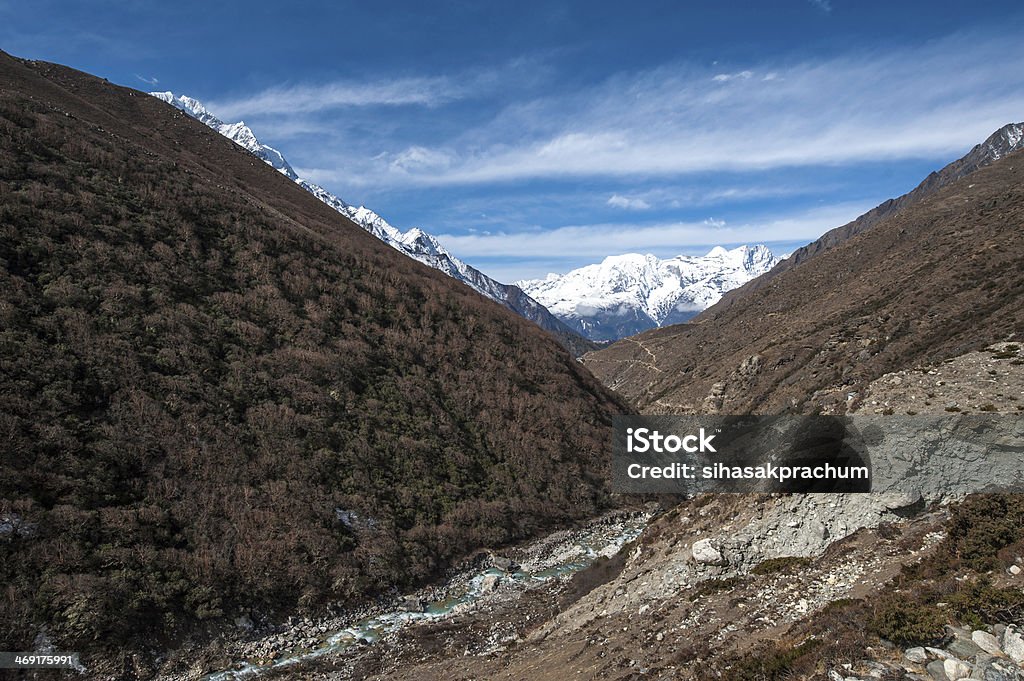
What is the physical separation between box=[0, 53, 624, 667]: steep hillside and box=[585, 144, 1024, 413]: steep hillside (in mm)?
18845

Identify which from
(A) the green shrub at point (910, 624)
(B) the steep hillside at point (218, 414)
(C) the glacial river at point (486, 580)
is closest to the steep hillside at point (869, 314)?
(A) the green shrub at point (910, 624)

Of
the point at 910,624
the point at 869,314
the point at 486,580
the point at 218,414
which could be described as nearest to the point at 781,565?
the point at 910,624

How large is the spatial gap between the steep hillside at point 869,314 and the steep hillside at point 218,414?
18845 mm

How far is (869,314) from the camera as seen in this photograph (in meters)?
53.3

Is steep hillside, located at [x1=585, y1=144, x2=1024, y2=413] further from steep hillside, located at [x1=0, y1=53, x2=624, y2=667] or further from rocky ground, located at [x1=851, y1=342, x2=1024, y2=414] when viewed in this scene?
steep hillside, located at [x1=0, y1=53, x2=624, y2=667]

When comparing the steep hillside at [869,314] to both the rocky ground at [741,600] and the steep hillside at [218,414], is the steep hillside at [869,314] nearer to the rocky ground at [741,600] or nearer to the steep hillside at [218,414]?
the rocky ground at [741,600]

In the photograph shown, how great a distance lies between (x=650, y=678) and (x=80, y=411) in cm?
2920

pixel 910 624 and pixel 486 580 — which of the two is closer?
pixel 910 624

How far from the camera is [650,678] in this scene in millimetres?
12562

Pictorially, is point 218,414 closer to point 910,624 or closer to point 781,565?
point 781,565

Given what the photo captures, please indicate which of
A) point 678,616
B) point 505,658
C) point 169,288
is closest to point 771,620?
point 678,616

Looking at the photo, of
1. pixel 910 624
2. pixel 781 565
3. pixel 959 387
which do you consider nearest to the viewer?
pixel 910 624

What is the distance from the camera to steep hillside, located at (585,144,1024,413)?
36688 mm

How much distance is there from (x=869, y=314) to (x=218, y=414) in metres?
61.0
